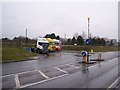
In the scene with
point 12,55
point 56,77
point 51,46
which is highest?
point 51,46

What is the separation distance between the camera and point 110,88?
966 cm

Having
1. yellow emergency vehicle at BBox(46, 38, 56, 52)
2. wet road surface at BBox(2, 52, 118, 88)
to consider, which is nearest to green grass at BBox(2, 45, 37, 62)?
wet road surface at BBox(2, 52, 118, 88)

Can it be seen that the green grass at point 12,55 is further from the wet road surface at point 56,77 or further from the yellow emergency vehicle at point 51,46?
the yellow emergency vehicle at point 51,46

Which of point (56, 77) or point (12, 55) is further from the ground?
point (12, 55)

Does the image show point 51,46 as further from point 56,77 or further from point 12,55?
point 56,77

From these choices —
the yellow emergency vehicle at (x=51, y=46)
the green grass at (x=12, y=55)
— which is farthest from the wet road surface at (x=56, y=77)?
the yellow emergency vehicle at (x=51, y=46)

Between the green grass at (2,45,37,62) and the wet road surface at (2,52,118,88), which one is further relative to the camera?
the green grass at (2,45,37,62)

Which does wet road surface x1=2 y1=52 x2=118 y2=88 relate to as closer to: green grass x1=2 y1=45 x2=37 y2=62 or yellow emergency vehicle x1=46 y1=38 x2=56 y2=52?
green grass x1=2 y1=45 x2=37 y2=62

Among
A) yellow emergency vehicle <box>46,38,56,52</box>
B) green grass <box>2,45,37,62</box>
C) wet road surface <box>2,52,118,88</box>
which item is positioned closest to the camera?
wet road surface <box>2,52,118,88</box>

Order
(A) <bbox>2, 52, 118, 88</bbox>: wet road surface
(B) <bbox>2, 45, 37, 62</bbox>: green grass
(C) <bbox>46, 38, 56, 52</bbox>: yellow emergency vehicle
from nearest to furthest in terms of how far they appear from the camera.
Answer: (A) <bbox>2, 52, 118, 88</bbox>: wet road surface
(B) <bbox>2, 45, 37, 62</bbox>: green grass
(C) <bbox>46, 38, 56, 52</bbox>: yellow emergency vehicle

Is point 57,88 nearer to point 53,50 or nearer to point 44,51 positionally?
point 44,51

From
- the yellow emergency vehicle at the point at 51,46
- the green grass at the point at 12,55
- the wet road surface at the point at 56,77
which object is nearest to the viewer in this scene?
the wet road surface at the point at 56,77

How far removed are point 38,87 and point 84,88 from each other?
1945 millimetres

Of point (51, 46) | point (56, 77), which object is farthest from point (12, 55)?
point (51, 46)
